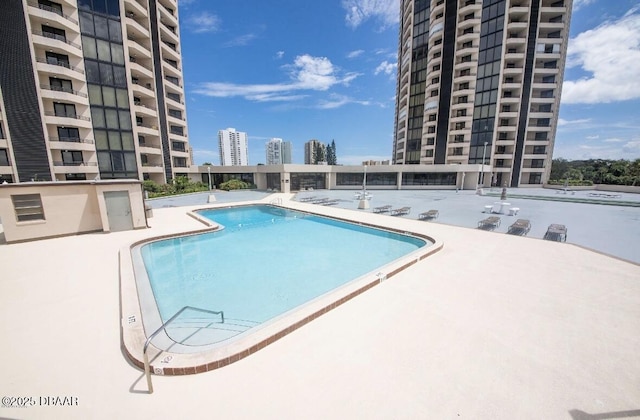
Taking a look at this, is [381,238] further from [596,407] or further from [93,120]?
[93,120]

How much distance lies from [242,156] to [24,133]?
11376 cm

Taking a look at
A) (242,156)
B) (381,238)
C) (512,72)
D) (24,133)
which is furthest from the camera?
(242,156)

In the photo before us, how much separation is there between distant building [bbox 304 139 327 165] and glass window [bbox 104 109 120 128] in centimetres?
4662

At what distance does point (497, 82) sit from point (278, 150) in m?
108

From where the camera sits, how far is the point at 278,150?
5143 inches

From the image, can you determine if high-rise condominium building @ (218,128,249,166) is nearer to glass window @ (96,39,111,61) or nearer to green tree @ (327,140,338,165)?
green tree @ (327,140,338,165)

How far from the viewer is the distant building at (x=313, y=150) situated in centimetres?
7624

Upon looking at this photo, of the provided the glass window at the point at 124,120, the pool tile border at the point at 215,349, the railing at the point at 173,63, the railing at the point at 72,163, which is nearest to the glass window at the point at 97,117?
the glass window at the point at 124,120

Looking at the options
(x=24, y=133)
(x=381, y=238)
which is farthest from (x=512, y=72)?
(x=24, y=133)

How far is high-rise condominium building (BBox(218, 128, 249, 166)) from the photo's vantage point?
409 ft

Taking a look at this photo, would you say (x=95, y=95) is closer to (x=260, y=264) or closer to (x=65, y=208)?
(x=65, y=208)

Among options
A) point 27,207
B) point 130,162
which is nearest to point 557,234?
point 27,207

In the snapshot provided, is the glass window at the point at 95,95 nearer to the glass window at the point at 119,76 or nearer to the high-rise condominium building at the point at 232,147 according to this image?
the glass window at the point at 119,76

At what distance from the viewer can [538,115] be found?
125ft
